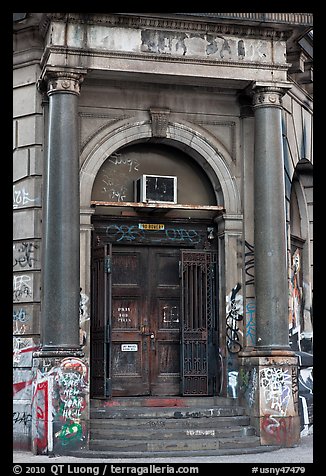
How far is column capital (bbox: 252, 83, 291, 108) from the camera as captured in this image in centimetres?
1416

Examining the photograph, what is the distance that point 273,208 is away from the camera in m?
14.0

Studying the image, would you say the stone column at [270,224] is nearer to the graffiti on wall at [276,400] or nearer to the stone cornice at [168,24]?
the graffiti on wall at [276,400]

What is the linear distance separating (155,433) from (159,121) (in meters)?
5.29

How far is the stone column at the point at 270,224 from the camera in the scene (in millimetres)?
13781

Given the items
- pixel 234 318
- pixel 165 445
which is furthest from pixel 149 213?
pixel 165 445

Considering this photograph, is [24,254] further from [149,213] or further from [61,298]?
[149,213]

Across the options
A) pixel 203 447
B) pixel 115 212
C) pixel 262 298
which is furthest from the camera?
pixel 115 212

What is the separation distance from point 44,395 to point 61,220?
2.68 meters

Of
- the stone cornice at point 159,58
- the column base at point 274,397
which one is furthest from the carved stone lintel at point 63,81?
the column base at point 274,397

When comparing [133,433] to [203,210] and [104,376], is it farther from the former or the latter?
[203,210]

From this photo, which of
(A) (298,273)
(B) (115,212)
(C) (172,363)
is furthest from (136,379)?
(A) (298,273)

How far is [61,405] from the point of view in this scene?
12695 mm

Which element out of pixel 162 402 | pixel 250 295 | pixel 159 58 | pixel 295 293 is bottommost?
pixel 162 402

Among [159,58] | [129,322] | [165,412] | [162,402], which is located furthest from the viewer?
[129,322]
